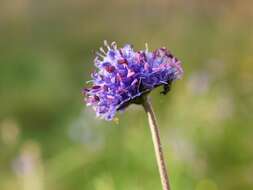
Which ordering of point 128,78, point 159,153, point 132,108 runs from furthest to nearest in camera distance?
point 132,108
point 128,78
point 159,153

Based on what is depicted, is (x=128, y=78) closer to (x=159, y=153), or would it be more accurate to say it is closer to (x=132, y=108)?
(x=159, y=153)

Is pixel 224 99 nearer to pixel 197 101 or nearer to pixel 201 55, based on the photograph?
pixel 197 101

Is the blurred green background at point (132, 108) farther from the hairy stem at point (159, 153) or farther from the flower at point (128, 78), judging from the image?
the hairy stem at point (159, 153)

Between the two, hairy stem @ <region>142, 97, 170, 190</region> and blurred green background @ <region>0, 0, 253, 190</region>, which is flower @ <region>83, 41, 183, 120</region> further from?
blurred green background @ <region>0, 0, 253, 190</region>

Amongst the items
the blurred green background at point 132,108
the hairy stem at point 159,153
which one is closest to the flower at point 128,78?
the hairy stem at point 159,153

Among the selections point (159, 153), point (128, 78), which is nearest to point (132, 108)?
point (128, 78)
